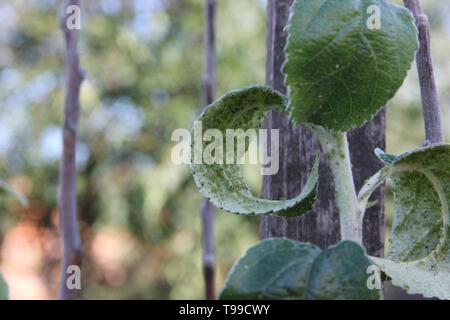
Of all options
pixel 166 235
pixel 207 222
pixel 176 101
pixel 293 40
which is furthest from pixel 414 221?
pixel 166 235

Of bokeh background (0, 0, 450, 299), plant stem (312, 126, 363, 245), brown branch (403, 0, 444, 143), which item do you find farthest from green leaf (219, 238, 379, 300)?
bokeh background (0, 0, 450, 299)

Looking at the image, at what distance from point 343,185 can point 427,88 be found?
0.14m

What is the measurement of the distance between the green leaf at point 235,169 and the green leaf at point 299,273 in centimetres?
3

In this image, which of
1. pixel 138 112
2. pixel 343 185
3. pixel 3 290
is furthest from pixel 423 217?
pixel 138 112

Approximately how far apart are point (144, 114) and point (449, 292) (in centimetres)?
287

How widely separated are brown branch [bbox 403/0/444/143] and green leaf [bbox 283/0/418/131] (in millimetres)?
111

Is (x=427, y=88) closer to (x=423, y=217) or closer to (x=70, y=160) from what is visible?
(x=423, y=217)

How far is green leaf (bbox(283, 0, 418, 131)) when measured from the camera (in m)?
0.22

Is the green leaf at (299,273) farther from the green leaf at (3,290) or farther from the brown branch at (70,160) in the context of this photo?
the brown branch at (70,160)

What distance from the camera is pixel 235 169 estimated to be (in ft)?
1.00

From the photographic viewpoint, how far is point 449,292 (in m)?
0.25

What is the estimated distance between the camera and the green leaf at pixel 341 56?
0.72ft

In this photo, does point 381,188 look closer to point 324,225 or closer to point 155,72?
point 324,225

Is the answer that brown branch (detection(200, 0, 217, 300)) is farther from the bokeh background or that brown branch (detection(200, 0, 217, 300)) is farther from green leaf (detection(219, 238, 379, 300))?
the bokeh background
